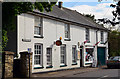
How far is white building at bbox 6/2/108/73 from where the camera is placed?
15950 mm

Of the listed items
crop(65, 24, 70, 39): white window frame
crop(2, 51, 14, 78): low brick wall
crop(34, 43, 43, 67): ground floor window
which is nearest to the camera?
crop(2, 51, 14, 78): low brick wall

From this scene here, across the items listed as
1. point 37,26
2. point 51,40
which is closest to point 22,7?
point 37,26

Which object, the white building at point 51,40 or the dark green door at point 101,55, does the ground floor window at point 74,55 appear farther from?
the dark green door at point 101,55

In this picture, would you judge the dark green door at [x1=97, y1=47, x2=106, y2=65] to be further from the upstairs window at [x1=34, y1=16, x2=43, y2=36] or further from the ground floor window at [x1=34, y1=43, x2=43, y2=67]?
the upstairs window at [x1=34, y1=16, x2=43, y2=36]

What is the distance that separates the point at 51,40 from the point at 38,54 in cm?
235

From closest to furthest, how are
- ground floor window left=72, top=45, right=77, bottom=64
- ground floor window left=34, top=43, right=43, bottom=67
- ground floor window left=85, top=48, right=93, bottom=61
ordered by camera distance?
ground floor window left=34, top=43, right=43, bottom=67 → ground floor window left=72, top=45, right=77, bottom=64 → ground floor window left=85, top=48, right=93, bottom=61

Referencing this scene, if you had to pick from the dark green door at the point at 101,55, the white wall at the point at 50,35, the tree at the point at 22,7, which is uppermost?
the tree at the point at 22,7

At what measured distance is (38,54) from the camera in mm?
17297

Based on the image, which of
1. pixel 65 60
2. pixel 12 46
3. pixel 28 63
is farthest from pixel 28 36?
pixel 65 60

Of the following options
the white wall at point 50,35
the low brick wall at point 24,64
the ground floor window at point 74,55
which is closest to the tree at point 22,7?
the low brick wall at point 24,64

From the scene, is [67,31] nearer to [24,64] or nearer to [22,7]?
[24,64]

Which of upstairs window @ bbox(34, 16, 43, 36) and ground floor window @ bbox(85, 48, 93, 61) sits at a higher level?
upstairs window @ bbox(34, 16, 43, 36)

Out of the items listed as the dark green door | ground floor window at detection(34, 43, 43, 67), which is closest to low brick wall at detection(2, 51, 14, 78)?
ground floor window at detection(34, 43, 43, 67)

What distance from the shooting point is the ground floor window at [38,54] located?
17219 millimetres
